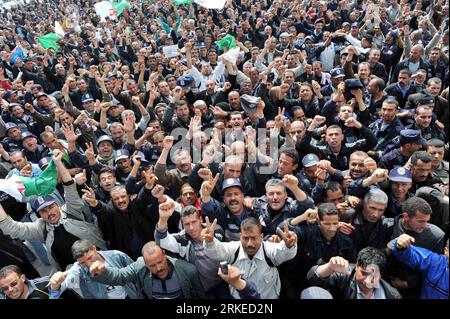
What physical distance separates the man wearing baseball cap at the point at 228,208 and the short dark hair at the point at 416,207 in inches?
55.1

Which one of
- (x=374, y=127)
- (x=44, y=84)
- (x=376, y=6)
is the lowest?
(x=44, y=84)

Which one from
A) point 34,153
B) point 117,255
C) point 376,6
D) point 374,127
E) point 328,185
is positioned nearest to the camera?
point 117,255

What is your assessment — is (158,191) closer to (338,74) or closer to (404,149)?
(404,149)

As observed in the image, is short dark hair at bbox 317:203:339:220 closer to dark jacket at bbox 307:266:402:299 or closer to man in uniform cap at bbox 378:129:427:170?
dark jacket at bbox 307:266:402:299

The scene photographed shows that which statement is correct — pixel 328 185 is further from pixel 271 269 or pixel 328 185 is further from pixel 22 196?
pixel 22 196

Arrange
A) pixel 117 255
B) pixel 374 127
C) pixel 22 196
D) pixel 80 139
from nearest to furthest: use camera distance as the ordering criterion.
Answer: pixel 117 255 → pixel 22 196 → pixel 374 127 → pixel 80 139

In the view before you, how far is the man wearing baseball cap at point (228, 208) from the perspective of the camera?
365cm

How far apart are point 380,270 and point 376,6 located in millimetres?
9419

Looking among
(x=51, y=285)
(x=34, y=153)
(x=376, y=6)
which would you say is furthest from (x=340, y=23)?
(x=51, y=285)

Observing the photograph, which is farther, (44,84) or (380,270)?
(44,84)

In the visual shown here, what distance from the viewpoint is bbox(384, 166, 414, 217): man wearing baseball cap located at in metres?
3.52

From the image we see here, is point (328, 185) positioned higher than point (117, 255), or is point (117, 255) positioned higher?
point (328, 185)

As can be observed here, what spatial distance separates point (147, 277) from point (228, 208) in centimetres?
111
